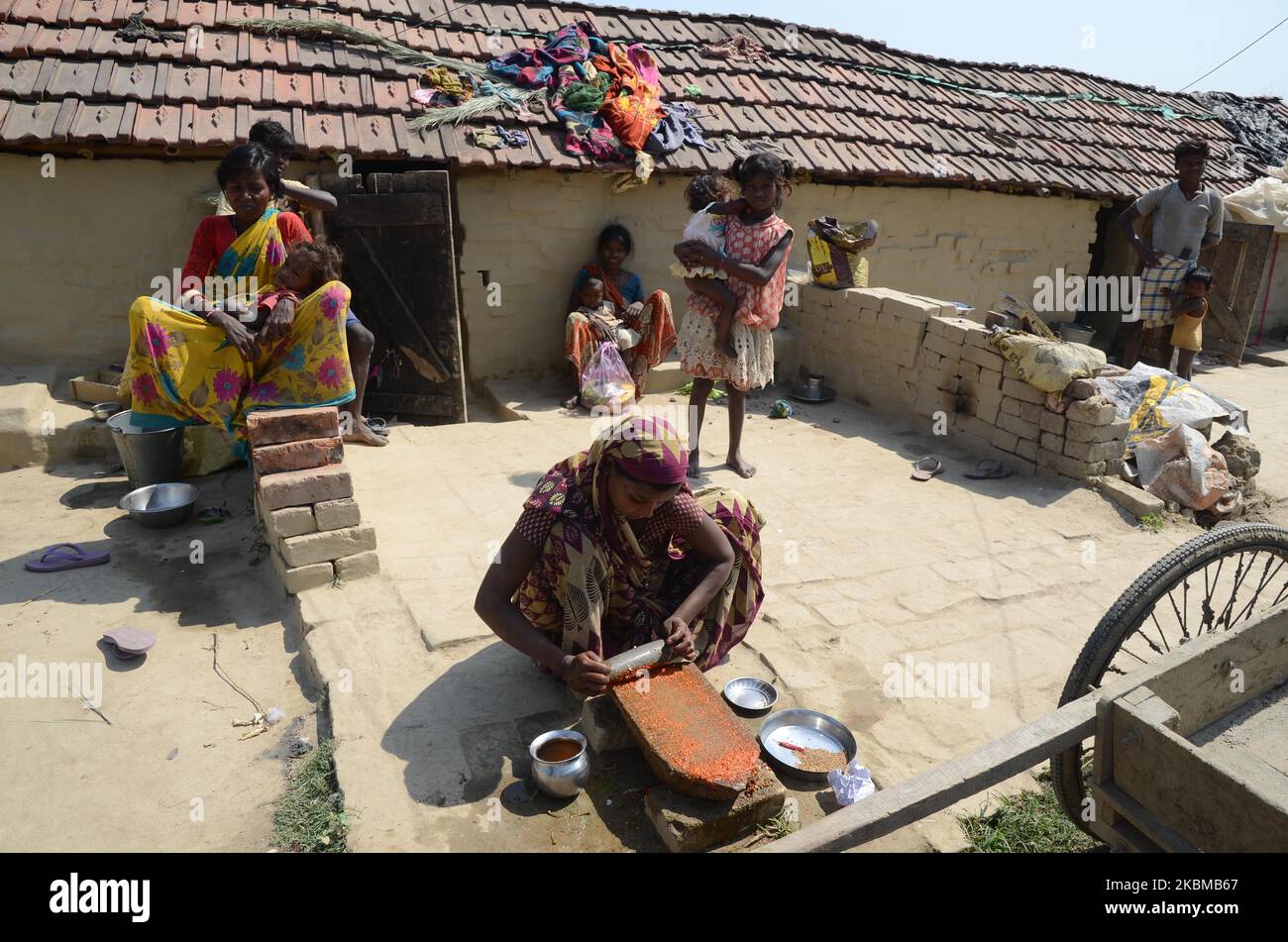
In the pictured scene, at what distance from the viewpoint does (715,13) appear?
9297 millimetres

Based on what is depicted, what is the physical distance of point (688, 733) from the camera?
2.50 metres

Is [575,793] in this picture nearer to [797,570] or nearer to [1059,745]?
[1059,745]

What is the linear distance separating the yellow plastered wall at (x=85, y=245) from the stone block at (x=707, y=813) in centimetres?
557

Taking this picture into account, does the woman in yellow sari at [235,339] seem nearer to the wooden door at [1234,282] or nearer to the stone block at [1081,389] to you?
the stone block at [1081,389]

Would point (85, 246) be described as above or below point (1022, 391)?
above

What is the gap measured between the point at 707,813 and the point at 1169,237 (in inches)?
307

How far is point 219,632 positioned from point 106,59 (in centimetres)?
482

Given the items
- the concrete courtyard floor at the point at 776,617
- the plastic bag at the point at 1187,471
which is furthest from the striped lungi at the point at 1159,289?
the plastic bag at the point at 1187,471

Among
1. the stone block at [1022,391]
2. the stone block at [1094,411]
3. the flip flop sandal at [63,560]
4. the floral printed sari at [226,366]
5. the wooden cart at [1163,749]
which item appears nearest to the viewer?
the wooden cart at [1163,749]

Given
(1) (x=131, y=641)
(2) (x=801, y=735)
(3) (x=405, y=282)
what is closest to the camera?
(2) (x=801, y=735)

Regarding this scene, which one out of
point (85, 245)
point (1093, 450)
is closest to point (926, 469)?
point (1093, 450)

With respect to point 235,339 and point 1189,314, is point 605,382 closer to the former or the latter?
point 235,339

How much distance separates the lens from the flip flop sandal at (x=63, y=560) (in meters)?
4.04
